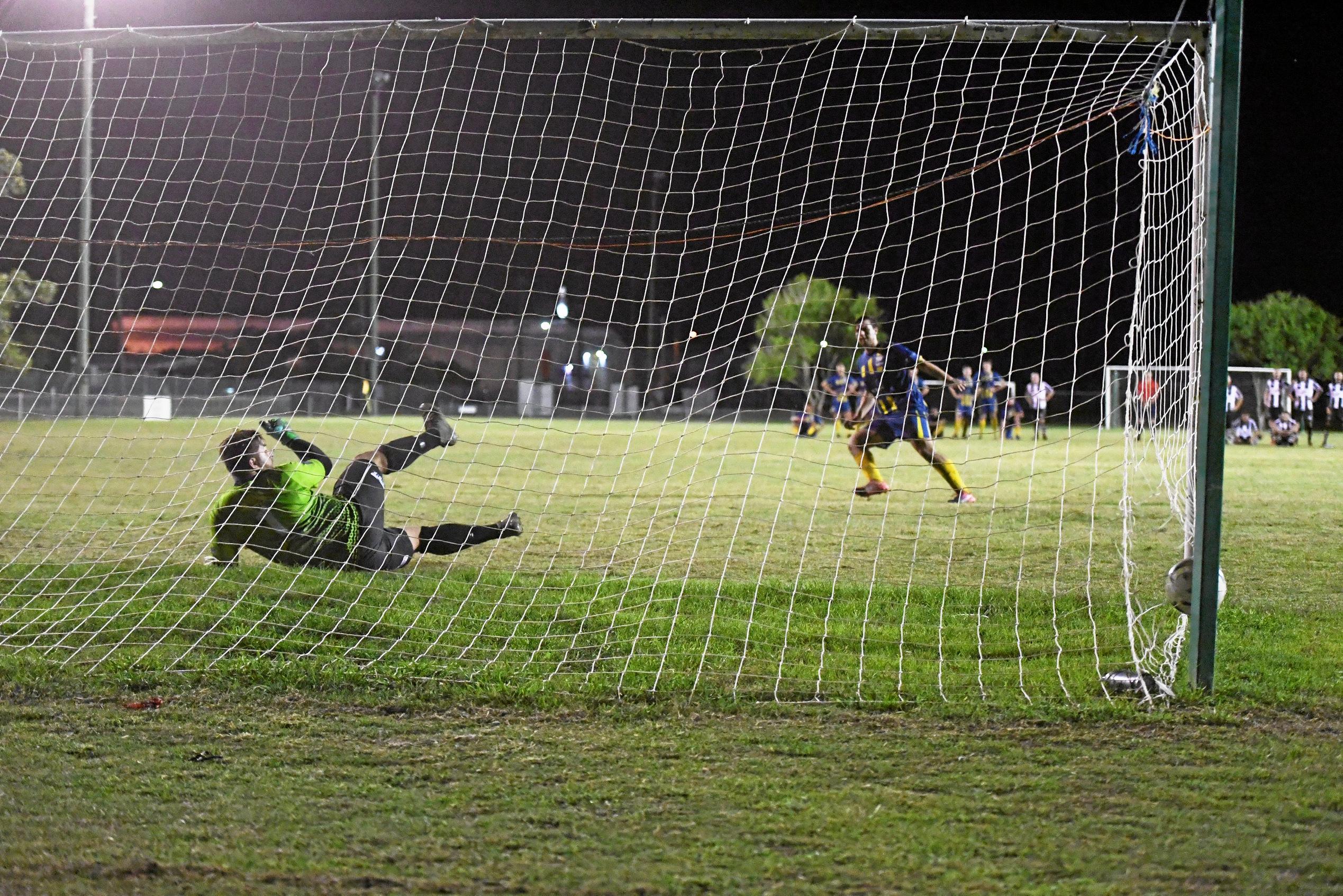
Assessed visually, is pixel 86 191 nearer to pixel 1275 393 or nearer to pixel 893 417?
pixel 893 417

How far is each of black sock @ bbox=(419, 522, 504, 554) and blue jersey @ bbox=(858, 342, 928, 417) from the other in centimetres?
413

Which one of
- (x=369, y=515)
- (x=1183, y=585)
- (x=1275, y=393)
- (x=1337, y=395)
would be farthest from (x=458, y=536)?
(x=1337, y=395)

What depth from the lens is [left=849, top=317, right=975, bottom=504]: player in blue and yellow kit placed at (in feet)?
30.6

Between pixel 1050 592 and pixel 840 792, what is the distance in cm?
329

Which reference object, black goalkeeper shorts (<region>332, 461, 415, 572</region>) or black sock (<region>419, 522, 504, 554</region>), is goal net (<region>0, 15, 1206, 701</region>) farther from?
black sock (<region>419, 522, 504, 554</region>)

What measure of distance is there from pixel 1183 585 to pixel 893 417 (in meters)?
5.51

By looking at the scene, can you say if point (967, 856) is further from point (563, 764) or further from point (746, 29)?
point (746, 29)

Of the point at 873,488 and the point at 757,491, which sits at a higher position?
the point at 873,488

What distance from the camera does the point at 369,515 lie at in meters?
5.96

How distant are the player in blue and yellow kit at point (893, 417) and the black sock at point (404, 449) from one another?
4.00 metres

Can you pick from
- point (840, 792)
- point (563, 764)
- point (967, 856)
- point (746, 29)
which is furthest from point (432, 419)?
point (967, 856)

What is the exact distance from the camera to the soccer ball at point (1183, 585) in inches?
156

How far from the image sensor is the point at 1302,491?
37.1 ft

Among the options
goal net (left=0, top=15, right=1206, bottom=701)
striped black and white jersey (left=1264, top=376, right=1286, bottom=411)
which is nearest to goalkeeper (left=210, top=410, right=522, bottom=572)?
goal net (left=0, top=15, right=1206, bottom=701)
